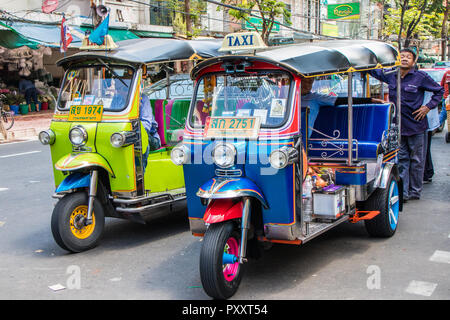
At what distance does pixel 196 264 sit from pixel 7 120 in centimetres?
1467

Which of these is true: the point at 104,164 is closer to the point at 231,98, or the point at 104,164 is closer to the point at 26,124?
the point at 231,98

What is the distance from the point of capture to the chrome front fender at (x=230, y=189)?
4207 millimetres

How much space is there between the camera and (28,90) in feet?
66.4

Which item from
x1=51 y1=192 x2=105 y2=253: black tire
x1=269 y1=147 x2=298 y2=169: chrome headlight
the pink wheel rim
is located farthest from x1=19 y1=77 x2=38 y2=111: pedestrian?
x1=269 y1=147 x2=298 y2=169: chrome headlight

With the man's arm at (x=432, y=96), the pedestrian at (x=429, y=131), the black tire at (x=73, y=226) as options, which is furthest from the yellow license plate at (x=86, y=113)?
the pedestrian at (x=429, y=131)

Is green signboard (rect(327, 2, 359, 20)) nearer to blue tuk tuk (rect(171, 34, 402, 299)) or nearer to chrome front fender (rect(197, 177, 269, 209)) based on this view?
blue tuk tuk (rect(171, 34, 402, 299))

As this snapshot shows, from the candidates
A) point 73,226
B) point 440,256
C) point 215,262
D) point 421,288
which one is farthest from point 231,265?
point 440,256

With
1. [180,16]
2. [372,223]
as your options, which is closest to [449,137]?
[372,223]

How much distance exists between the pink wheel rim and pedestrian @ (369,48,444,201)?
11.8ft

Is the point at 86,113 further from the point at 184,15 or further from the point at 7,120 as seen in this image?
the point at 184,15

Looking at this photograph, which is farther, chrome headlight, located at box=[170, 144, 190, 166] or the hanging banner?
the hanging banner

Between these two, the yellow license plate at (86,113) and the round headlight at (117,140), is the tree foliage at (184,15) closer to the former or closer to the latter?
the yellow license plate at (86,113)

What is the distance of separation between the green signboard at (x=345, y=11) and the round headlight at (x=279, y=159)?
23.8 m

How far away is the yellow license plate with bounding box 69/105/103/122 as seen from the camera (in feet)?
19.2
